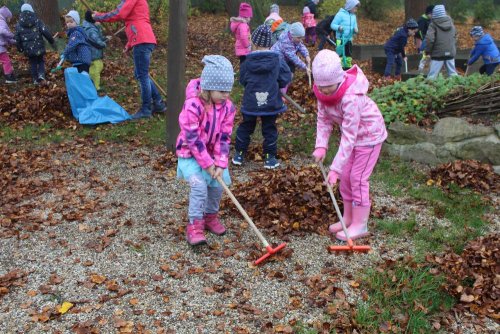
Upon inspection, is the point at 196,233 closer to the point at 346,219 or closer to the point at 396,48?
the point at 346,219

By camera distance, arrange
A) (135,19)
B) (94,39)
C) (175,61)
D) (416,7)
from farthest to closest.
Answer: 1. (416,7)
2. (94,39)
3. (135,19)
4. (175,61)

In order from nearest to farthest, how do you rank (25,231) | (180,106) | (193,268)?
(193,268), (25,231), (180,106)

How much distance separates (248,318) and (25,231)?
259 centimetres

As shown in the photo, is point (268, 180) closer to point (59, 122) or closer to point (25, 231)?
point (25, 231)

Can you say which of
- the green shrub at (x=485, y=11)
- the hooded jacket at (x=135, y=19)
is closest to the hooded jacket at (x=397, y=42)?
the hooded jacket at (x=135, y=19)

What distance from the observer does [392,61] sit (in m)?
11.2

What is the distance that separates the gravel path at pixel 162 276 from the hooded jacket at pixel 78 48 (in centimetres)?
392

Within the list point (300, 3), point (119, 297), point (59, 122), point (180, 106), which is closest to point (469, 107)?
point (180, 106)

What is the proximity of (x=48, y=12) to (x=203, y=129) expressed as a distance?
980 cm

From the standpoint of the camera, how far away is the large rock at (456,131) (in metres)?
6.41

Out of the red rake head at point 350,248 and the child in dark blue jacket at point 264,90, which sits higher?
the child in dark blue jacket at point 264,90

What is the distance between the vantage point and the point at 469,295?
3730mm

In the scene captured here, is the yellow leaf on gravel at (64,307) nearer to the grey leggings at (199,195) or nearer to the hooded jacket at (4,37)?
the grey leggings at (199,195)

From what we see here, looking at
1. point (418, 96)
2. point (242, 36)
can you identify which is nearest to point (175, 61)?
point (418, 96)
